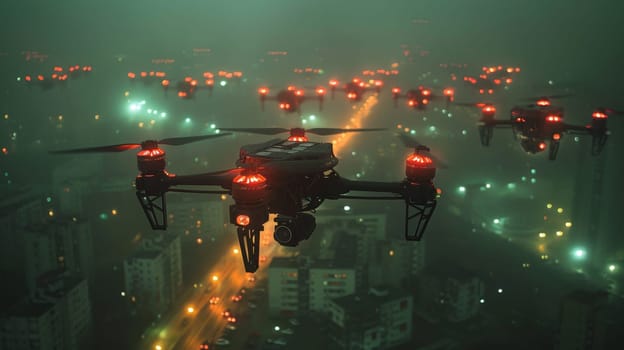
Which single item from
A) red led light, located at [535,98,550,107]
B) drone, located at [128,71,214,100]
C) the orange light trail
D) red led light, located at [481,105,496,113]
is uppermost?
drone, located at [128,71,214,100]

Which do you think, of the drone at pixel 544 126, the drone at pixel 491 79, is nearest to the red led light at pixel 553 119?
the drone at pixel 544 126

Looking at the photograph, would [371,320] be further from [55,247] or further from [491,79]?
[491,79]

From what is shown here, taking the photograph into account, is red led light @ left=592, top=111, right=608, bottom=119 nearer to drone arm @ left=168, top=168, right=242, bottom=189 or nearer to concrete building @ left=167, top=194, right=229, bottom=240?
drone arm @ left=168, top=168, right=242, bottom=189

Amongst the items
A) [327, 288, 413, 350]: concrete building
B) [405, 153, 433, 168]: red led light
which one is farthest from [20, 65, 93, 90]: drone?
[405, 153, 433, 168]: red led light

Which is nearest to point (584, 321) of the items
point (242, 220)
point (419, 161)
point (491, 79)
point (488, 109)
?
point (488, 109)

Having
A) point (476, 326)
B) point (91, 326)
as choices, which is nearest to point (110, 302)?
point (91, 326)
